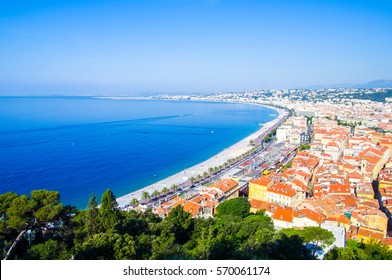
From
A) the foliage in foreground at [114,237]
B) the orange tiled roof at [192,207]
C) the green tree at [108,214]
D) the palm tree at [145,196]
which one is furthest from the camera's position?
the palm tree at [145,196]

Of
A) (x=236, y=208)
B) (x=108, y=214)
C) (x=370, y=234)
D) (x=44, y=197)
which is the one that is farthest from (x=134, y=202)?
(x=370, y=234)

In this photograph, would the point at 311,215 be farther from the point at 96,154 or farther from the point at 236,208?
the point at 96,154

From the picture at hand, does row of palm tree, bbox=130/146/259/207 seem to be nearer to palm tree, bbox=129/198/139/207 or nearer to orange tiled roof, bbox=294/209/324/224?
palm tree, bbox=129/198/139/207

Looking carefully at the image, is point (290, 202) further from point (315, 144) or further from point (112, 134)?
point (112, 134)

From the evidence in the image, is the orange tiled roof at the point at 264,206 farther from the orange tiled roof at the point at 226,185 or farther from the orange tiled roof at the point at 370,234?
the orange tiled roof at the point at 370,234

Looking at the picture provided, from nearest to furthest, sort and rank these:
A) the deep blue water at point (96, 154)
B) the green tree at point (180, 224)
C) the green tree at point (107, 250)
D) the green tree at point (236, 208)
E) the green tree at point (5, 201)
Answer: the green tree at point (107, 250) → the green tree at point (5, 201) → the green tree at point (180, 224) → the green tree at point (236, 208) → the deep blue water at point (96, 154)

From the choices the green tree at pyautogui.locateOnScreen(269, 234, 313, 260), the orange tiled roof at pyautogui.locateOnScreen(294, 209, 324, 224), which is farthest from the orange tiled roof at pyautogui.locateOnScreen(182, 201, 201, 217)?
the green tree at pyautogui.locateOnScreen(269, 234, 313, 260)

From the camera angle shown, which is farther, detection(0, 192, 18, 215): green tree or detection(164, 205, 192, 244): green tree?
detection(164, 205, 192, 244): green tree

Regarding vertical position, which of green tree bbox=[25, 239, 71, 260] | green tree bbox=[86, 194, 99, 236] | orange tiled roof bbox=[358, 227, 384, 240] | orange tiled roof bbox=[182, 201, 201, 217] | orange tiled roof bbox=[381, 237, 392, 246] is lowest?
orange tiled roof bbox=[182, 201, 201, 217]

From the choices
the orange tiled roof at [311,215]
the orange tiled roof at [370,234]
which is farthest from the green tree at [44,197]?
the orange tiled roof at [370,234]
